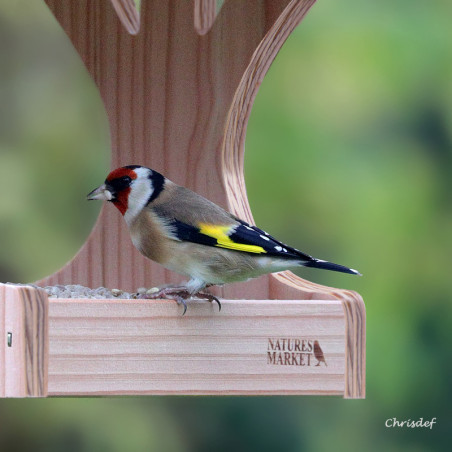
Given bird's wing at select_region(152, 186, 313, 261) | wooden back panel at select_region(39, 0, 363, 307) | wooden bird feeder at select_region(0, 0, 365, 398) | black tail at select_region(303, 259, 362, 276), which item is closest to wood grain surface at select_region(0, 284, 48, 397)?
wooden bird feeder at select_region(0, 0, 365, 398)

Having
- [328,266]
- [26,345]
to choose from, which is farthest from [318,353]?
[26,345]

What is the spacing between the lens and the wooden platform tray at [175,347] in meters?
3.01

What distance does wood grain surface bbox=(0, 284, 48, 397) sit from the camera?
9.75ft

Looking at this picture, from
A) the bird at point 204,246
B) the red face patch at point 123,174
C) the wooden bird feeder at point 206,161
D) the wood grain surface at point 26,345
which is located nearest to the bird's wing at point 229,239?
the bird at point 204,246

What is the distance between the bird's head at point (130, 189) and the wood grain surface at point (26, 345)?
0.66m

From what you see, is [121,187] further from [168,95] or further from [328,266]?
[328,266]

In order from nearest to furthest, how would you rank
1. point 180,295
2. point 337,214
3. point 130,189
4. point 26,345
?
point 26,345
point 180,295
point 130,189
point 337,214

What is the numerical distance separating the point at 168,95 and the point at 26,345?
1.44m

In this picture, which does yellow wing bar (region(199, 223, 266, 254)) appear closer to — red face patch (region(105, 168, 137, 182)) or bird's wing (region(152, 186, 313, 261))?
Answer: bird's wing (region(152, 186, 313, 261))

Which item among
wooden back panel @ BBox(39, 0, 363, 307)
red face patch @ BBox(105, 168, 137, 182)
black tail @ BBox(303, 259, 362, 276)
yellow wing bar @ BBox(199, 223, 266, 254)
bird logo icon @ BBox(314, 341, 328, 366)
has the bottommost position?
bird logo icon @ BBox(314, 341, 328, 366)

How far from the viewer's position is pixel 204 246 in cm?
340

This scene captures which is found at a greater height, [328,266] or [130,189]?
[130,189]

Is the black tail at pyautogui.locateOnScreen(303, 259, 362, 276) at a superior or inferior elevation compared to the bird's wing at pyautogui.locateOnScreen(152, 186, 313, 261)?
inferior

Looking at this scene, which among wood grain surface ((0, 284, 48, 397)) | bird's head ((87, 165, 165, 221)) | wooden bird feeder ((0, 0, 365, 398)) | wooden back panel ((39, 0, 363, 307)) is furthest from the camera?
wooden back panel ((39, 0, 363, 307))
